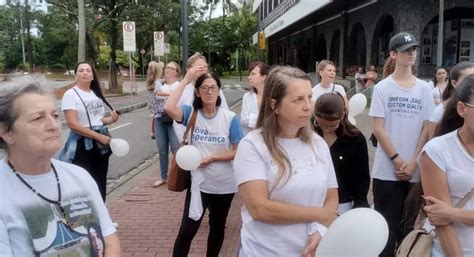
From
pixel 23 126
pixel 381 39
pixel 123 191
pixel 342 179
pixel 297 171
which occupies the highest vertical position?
pixel 381 39

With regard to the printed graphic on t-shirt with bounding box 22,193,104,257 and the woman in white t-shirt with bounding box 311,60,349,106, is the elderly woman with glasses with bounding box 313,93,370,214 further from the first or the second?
the woman in white t-shirt with bounding box 311,60,349,106

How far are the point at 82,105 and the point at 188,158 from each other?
1.74m

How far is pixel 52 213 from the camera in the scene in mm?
1919

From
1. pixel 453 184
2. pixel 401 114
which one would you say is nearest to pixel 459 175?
pixel 453 184

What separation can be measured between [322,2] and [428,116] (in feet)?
60.2

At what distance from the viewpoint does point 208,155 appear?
3.91 m

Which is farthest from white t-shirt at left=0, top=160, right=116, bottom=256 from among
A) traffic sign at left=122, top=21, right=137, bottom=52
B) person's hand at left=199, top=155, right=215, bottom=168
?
traffic sign at left=122, top=21, right=137, bottom=52

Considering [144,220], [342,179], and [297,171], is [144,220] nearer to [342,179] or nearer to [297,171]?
[342,179]

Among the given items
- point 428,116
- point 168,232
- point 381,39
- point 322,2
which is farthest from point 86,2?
point 428,116

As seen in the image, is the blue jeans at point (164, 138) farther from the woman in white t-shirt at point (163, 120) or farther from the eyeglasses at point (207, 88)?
the eyeglasses at point (207, 88)

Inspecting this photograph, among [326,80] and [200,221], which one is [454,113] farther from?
[326,80]

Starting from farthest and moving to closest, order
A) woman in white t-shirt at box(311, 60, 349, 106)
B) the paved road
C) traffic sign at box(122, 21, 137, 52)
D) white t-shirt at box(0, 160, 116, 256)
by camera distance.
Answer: traffic sign at box(122, 21, 137, 52)
the paved road
woman in white t-shirt at box(311, 60, 349, 106)
white t-shirt at box(0, 160, 116, 256)

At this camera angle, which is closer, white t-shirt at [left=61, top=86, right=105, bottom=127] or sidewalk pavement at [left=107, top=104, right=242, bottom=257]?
white t-shirt at [left=61, top=86, right=105, bottom=127]

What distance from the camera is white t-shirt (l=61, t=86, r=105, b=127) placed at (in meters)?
4.83
